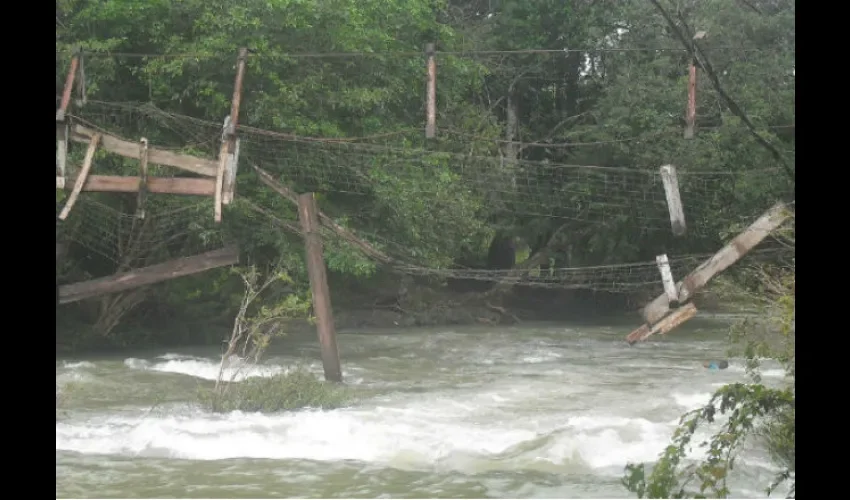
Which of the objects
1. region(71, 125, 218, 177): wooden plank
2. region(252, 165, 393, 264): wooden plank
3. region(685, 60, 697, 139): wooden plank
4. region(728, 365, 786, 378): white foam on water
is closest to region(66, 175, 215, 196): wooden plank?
region(71, 125, 218, 177): wooden plank

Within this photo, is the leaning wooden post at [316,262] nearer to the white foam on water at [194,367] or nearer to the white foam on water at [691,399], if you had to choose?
the white foam on water at [194,367]

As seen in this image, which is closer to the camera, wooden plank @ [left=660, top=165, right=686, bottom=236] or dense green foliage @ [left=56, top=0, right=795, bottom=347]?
wooden plank @ [left=660, top=165, right=686, bottom=236]

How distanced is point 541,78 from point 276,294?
9.66 m

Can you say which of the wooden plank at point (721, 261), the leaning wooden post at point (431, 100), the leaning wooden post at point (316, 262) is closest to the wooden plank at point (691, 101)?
the wooden plank at point (721, 261)

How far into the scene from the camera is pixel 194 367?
53.9ft

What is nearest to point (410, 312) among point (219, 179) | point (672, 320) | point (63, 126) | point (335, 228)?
point (335, 228)

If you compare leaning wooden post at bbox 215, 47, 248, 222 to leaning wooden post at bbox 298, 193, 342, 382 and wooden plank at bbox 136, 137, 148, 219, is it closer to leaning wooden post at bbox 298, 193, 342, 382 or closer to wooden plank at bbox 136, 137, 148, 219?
wooden plank at bbox 136, 137, 148, 219

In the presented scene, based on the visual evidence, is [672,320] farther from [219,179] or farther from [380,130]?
[380,130]

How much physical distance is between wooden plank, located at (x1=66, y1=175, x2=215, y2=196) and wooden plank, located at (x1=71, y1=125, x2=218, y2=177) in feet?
0.48

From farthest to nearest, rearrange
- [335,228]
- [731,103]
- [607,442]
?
[335,228], [607,442], [731,103]

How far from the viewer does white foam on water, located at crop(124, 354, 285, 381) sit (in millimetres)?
15445

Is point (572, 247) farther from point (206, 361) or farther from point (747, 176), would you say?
point (206, 361)

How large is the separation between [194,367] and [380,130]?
16.7ft
